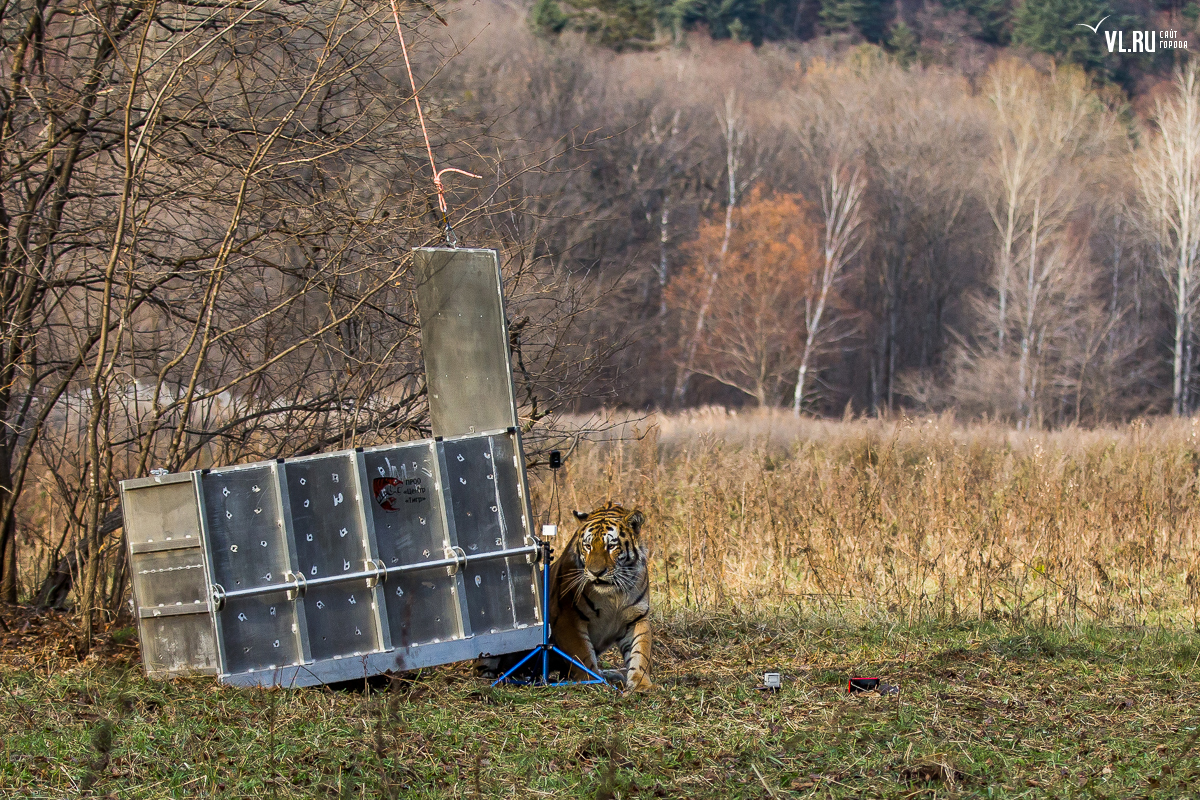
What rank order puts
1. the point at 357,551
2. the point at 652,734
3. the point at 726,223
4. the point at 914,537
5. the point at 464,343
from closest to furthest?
1. the point at 652,734
2. the point at 357,551
3. the point at 464,343
4. the point at 914,537
5. the point at 726,223

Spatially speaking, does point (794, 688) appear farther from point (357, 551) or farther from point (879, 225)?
point (879, 225)

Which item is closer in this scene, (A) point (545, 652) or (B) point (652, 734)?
(B) point (652, 734)

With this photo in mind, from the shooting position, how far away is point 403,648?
6.33 metres

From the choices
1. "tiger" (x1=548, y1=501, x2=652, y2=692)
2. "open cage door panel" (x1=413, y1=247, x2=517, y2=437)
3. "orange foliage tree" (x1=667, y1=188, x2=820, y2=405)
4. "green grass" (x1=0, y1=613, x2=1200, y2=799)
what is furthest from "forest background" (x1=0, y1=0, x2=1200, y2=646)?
"green grass" (x1=0, y1=613, x2=1200, y2=799)

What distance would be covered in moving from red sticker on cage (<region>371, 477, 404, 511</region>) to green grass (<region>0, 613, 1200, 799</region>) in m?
0.91

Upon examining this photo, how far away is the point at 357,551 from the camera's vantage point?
6.31 meters

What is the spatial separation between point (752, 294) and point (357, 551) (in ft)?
132

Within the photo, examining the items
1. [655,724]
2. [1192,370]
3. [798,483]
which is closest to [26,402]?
[655,724]

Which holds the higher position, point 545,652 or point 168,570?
point 168,570

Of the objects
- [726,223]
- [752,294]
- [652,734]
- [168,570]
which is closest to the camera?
[652,734]

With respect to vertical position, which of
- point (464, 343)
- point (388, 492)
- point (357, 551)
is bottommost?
point (357, 551)

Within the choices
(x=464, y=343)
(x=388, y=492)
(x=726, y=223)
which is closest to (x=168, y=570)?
(x=388, y=492)

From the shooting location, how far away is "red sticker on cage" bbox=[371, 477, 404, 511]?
6359 millimetres

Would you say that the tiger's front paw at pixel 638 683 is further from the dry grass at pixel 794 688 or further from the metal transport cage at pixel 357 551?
the metal transport cage at pixel 357 551
